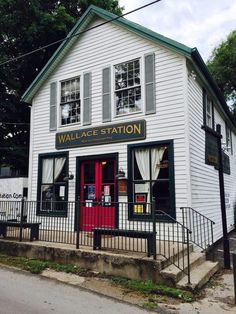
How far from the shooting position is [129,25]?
10.2 m

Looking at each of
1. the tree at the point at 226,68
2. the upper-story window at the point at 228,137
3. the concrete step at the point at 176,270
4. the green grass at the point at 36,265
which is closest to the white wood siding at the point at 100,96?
the concrete step at the point at 176,270

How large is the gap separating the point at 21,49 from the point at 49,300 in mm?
16112

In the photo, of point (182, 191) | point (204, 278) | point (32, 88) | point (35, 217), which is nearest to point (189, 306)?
point (204, 278)

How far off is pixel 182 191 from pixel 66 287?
4.06 m

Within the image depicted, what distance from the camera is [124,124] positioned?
10055 mm

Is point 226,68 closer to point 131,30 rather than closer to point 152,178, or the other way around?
point 131,30

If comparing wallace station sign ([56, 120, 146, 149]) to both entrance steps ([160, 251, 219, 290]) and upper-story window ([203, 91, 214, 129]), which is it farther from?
entrance steps ([160, 251, 219, 290])

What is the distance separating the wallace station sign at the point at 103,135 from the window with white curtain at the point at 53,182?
61 centimetres

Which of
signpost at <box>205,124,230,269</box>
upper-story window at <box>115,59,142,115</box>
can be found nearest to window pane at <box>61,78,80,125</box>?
upper-story window at <box>115,59,142,115</box>

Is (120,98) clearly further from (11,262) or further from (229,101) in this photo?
(229,101)

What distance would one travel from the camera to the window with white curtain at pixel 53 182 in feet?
36.8

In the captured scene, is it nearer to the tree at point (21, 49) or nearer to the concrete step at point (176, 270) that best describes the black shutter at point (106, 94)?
the concrete step at point (176, 270)

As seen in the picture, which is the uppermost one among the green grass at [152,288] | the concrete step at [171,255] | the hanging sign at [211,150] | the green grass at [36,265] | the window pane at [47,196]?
the hanging sign at [211,150]

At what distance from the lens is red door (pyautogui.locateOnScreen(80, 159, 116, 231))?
9.89 metres
